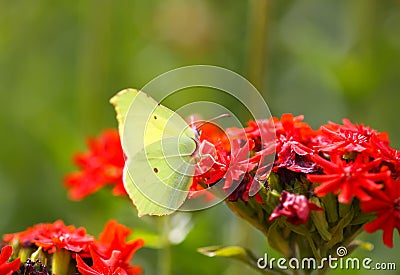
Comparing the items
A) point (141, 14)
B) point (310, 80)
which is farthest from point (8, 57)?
point (310, 80)

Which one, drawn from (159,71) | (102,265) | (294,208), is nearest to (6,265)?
(102,265)

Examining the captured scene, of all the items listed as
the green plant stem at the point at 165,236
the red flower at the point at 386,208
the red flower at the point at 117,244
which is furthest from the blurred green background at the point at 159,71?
the red flower at the point at 386,208

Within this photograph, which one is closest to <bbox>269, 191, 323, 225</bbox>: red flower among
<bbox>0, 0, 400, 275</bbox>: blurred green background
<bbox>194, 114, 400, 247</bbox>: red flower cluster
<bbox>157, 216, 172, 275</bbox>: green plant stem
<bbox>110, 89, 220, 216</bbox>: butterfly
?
<bbox>194, 114, 400, 247</bbox>: red flower cluster

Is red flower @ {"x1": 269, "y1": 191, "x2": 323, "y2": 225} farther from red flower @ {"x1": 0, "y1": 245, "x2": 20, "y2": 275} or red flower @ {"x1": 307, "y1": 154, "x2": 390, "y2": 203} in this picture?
red flower @ {"x1": 0, "y1": 245, "x2": 20, "y2": 275}

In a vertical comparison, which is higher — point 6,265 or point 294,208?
point 294,208

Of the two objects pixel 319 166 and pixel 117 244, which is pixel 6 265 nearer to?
pixel 117 244

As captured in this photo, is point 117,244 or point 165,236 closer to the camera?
point 117,244
